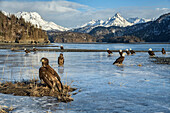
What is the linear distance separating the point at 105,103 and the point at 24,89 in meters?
4.87

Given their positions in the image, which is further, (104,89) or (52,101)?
(104,89)

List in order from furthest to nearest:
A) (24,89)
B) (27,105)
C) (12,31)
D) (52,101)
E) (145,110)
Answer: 1. (12,31)
2. (24,89)
3. (52,101)
4. (27,105)
5. (145,110)

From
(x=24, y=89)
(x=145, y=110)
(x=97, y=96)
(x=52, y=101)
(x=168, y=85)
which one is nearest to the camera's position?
(x=145, y=110)

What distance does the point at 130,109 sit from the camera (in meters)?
8.35

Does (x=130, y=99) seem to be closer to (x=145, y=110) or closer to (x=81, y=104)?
(x=145, y=110)

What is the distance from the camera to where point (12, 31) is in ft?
605

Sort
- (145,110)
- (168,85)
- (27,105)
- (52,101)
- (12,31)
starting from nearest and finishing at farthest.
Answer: (145,110) → (27,105) → (52,101) → (168,85) → (12,31)

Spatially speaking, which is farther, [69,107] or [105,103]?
[105,103]

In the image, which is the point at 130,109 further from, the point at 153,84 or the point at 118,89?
the point at 153,84

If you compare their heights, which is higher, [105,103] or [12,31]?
[12,31]

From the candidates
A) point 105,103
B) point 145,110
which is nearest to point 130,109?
point 145,110

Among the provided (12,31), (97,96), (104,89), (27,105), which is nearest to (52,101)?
(27,105)

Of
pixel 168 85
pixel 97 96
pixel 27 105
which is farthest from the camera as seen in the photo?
pixel 168 85

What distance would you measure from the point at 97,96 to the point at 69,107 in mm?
2204
